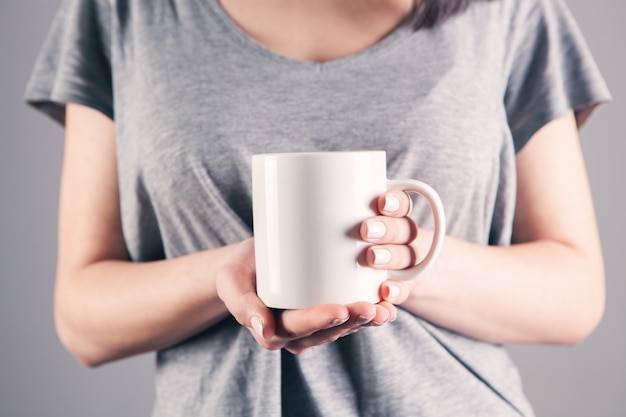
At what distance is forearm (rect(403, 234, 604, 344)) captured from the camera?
825 mm

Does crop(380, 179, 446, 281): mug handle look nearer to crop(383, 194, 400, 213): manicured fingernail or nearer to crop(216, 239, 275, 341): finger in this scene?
crop(383, 194, 400, 213): manicured fingernail

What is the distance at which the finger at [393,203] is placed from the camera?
0.60 m

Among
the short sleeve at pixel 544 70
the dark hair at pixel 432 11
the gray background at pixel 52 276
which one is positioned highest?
the dark hair at pixel 432 11

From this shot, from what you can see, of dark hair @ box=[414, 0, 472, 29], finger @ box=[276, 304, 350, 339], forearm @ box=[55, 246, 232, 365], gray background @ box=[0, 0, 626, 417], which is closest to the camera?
finger @ box=[276, 304, 350, 339]

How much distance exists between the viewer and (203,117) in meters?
0.87

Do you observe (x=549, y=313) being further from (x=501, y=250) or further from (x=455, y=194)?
(x=455, y=194)

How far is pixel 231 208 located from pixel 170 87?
0.19 m

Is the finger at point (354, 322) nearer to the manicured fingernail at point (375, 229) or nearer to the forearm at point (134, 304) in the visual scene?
the manicured fingernail at point (375, 229)

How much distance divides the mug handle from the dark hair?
1.25 ft

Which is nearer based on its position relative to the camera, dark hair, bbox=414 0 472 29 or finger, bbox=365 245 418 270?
finger, bbox=365 245 418 270

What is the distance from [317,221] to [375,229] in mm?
53

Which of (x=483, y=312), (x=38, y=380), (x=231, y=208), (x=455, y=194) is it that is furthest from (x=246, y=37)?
(x=38, y=380)

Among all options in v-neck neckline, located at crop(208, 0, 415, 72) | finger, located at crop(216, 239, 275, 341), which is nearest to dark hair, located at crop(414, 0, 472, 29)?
v-neck neckline, located at crop(208, 0, 415, 72)

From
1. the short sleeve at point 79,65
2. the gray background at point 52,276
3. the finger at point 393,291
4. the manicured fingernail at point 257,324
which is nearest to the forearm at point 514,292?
the finger at point 393,291
